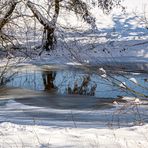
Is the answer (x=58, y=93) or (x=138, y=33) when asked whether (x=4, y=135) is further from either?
(x=138, y=33)

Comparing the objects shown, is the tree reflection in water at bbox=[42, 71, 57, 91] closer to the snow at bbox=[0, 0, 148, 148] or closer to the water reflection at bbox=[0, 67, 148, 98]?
the water reflection at bbox=[0, 67, 148, 98]

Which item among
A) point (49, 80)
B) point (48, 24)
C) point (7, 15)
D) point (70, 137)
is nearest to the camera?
point (70, 137)

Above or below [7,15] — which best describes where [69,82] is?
below

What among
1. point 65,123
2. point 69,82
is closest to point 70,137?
point 65,123

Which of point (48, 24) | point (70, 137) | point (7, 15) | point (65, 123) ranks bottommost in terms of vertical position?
point (65, 123)

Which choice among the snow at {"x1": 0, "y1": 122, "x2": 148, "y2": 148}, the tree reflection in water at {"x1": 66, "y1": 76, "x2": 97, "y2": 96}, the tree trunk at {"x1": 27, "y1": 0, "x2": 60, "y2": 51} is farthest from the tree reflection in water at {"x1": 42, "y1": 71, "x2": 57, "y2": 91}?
the snow at {"x1": 0, "y1": 122, "x2": 148, "y2": 148}

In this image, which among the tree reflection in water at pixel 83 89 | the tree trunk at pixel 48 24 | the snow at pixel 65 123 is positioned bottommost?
the tree reflection in water at pixel 83 89

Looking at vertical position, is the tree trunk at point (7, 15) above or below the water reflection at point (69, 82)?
above

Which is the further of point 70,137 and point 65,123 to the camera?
point 65,123

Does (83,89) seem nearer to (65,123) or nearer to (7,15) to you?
(7,15)

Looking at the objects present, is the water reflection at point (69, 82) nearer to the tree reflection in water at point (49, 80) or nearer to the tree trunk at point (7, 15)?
the tree reflection in water at point (49, 80)

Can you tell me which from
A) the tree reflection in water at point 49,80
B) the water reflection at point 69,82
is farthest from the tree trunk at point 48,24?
the tree reflection in water at point 49,80

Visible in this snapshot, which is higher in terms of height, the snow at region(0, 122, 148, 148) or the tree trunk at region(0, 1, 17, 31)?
the tree trunk at region(0, 1, 17, 31)

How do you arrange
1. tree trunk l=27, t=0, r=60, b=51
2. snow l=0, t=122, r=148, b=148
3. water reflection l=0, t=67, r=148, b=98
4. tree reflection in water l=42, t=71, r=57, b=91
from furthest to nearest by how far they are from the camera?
tree trunk l=27, t=0, r=60, b=51 < tree reflection in water l=42, t=71, r=57, b=91 < water reflection l=0, t=67, r=148, b=98 < snow l=0, t=122, r=148, b=148
